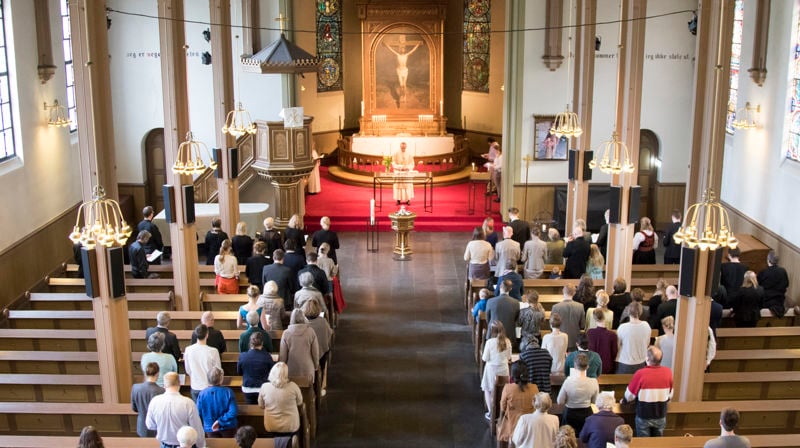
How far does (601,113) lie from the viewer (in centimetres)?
2108

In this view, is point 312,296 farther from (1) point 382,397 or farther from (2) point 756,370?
(2) point 756,370

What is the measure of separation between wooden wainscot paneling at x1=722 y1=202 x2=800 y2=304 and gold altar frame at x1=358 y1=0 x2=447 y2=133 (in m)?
11.3

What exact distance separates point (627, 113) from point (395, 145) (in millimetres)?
12036

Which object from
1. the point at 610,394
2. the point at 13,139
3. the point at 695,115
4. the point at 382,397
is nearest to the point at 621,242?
the point at 695,115

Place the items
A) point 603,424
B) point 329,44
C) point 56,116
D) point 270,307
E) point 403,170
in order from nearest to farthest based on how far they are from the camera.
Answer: point 603,424 < point 270,307 < point 56,116 < point 403,170 < point 329,44

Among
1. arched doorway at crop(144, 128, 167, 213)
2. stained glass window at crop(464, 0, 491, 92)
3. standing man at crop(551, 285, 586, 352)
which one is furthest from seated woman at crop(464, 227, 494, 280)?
stained glass window at crop(464, 0, 491, 92)

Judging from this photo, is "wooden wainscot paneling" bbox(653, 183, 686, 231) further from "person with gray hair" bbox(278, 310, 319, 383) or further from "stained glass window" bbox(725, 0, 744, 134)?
"person with gray hair" bbox(278, 310, 319, 383)

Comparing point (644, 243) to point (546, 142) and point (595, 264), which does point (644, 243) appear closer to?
point (595, 264)

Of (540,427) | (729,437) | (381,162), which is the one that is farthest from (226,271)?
(381,162)

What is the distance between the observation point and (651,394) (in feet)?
30.2

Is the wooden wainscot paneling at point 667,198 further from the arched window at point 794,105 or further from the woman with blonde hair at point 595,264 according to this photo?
the woman with blonde hair at point 595,264

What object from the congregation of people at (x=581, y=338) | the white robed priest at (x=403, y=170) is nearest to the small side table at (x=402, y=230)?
the white robed priest at (x=403, y=170)

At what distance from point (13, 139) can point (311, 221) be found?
7180mm

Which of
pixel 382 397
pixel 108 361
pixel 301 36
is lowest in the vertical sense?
pixel 382 397
